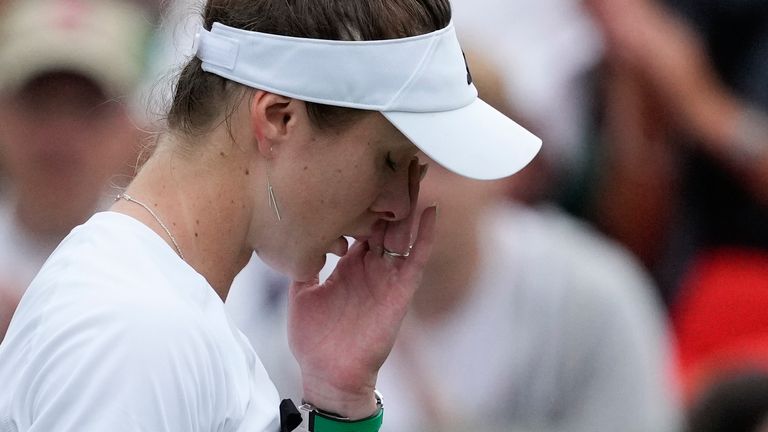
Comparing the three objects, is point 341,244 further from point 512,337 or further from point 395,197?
point 512,337

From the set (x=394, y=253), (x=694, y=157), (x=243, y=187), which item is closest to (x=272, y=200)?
(x=243, y=187)

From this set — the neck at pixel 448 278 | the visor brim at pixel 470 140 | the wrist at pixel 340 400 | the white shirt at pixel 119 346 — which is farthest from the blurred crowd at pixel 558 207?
the white shirt at pixel 119 346

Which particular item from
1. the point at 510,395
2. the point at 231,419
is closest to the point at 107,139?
the point at 510,395

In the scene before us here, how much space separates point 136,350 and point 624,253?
1.95m

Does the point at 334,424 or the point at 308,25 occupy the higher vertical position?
the point at 308,25

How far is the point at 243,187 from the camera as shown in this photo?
1588 mm

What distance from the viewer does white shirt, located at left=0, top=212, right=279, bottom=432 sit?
49.4 inches

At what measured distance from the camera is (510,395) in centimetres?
275

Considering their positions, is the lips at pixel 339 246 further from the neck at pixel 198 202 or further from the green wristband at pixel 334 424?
the green wristband at pixel 334 424

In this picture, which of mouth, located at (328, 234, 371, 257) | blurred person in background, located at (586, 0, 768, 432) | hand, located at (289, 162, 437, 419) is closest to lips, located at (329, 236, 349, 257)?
mouth, located at (328, 234, 371, 257)

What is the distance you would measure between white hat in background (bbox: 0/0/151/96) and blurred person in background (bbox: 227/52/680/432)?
816 mm

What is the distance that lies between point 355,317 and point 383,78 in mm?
552

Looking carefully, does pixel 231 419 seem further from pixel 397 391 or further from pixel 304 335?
pixel 397 391

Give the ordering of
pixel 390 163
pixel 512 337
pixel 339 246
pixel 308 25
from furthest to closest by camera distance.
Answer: pixel 512 337
pixel 339 246
pixel 390 163
pixel 308 25
